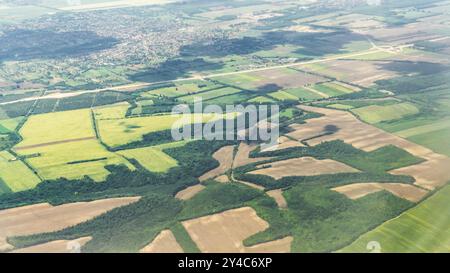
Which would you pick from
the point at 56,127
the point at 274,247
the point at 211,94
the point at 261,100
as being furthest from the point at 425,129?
the point at 56,127

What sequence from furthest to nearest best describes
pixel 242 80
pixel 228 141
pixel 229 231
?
1. pixel 242 80
2. pixel 228 141
3. pixel 229 231

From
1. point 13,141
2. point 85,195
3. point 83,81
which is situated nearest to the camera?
point 85,195

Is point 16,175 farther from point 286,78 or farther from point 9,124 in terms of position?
point 286,78

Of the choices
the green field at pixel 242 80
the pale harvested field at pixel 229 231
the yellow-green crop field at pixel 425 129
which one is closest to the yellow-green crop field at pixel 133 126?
the green field at pixel 242 80

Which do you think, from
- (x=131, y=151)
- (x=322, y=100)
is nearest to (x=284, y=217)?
(x=131, y=151)

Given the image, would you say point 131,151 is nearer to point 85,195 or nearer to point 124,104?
point 85,195

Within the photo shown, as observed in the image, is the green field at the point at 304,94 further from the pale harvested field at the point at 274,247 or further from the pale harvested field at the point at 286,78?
the pale harvested field at the point at 274,247

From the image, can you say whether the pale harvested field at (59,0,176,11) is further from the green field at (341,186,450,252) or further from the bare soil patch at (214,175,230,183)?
the green field at (341,186,450,252)
